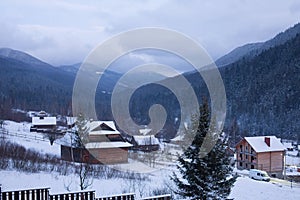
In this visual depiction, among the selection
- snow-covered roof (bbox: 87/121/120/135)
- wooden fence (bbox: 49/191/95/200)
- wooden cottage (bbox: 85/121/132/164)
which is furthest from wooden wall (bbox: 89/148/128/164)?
wooden fence (bbox: 49/191/95/200)

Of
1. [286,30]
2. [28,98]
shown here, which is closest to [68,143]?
[28,98]

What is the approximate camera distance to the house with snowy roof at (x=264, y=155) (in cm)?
2916

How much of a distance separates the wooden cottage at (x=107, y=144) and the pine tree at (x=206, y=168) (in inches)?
502

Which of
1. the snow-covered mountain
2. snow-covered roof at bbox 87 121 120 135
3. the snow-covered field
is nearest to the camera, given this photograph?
the snow-covered field

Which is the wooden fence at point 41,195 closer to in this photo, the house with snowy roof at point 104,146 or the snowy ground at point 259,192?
the snowy ground at point 259,192

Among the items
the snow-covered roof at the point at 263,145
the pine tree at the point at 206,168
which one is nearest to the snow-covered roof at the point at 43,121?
the snow-covered roof at the point at 263,145

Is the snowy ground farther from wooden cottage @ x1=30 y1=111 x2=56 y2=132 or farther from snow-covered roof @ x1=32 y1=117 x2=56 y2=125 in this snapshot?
snow-covered roof @ x1=32 y1=117 x2=56 y2=125

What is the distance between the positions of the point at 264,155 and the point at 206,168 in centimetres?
2264

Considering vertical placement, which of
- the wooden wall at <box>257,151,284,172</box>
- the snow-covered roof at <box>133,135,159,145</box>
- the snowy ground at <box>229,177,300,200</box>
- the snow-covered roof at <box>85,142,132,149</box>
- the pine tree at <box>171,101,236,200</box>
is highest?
the pine tree at <box>171,101,236,200</box>

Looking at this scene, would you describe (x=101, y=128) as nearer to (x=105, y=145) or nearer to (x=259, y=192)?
(x=105, y=145)

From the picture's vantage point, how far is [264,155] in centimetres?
2931

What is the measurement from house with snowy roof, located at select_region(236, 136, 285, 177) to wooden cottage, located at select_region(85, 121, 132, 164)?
1200 centimetres

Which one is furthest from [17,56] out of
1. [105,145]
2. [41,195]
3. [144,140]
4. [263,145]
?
[41,195]

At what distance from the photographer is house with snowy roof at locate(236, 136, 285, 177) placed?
2916cm
